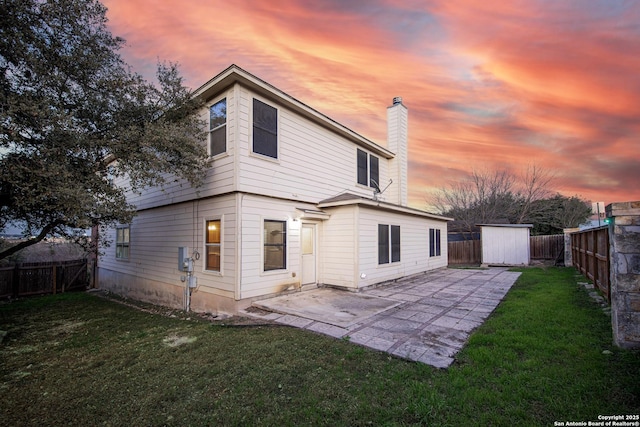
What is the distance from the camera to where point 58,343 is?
545 centimetres

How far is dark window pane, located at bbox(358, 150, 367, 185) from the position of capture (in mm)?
11164

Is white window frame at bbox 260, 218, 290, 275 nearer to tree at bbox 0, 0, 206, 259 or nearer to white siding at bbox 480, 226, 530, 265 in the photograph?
tree at bbox 0, 0, 206, 259

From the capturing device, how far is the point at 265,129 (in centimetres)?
738

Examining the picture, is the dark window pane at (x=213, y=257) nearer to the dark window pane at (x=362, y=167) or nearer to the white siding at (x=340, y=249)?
the white siding at (x=340, y=249)

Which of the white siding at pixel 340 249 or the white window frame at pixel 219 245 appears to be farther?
the white siding at pixel 340 249

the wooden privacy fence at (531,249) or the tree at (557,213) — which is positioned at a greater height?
the tree at (557,213)

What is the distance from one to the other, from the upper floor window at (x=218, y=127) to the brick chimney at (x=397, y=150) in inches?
319

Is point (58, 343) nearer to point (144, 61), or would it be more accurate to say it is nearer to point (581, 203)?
point (144, 61)

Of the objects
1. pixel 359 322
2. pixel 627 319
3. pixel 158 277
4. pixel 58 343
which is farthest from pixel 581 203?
pixel 58 343

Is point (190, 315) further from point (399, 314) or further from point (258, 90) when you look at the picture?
point (258, 90)

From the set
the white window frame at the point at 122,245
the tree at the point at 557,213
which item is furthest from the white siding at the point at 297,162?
the tree at the point at 557,213

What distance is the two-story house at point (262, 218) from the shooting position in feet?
22.2

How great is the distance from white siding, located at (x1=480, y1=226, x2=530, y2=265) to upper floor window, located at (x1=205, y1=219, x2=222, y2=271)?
14912mm

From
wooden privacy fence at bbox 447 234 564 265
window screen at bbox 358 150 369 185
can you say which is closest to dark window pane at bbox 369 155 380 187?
window screen at bbox 358 150 369 185
